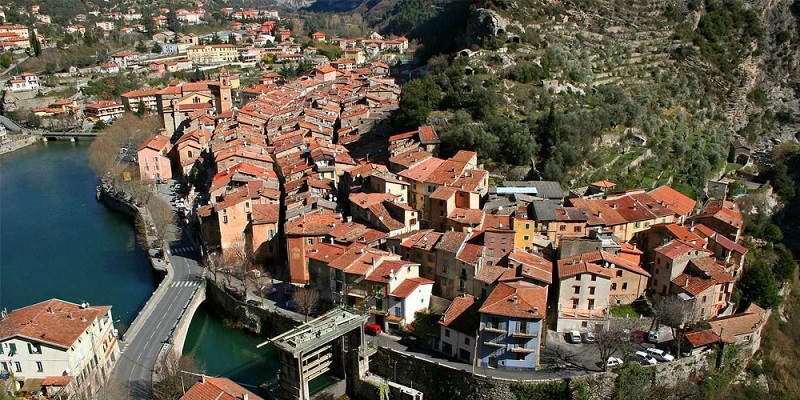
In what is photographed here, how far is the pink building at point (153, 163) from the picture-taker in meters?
47.1

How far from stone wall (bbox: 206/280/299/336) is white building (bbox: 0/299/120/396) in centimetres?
598

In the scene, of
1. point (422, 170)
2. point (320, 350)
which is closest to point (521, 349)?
point (320, 350)

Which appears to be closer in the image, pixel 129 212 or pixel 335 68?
pixel 129 212

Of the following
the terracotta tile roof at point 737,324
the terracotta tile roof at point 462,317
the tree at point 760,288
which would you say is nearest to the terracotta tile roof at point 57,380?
the terracotta tile roof at point 462,317

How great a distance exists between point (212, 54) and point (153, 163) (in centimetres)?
4731

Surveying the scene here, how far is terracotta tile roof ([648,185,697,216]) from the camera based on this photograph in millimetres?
30125

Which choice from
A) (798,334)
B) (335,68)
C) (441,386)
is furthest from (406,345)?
(335,68)

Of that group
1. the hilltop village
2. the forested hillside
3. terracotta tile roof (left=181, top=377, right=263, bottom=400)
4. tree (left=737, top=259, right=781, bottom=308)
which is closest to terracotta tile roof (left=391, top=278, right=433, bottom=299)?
the hilltop village

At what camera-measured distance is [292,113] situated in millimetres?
54281

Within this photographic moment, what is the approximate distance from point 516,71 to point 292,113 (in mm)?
20394

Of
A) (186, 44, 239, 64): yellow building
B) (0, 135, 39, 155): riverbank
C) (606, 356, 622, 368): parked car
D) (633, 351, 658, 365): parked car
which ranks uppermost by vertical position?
(186, 44, 239, 64): yellow building

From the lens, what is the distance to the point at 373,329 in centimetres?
2408

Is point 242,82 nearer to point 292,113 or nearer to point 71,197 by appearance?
point 292,113

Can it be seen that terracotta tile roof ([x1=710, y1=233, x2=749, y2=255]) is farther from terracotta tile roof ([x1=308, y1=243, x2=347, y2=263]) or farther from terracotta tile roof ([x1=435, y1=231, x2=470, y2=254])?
terracotta tile roof ([x1=308, y1=243, x2=347, y2=263])
